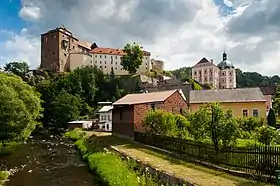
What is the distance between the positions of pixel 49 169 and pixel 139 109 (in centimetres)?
1434

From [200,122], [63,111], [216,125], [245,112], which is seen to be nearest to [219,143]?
[216,125]

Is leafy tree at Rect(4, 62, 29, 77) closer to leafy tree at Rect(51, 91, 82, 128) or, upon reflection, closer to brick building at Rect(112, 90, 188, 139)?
leafy tree at Rect(51, 91, 82, 128)

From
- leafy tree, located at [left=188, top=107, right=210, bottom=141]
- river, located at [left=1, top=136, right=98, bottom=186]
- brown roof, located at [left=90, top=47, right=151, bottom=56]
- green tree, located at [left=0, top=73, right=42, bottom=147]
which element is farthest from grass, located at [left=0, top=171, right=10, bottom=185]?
brown roof, located at [left=90, top=47, right=151, bottom=56]

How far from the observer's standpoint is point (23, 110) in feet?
105

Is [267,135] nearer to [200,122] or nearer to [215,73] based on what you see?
[200,122]

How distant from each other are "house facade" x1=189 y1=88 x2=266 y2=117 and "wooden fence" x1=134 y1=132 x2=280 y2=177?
2595cm

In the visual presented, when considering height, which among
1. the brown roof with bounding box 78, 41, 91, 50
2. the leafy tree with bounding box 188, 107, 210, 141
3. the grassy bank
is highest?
the brown roof with bounding box 78, 41, 91, 50

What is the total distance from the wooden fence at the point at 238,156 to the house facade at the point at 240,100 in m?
26.0

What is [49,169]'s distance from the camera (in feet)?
87.9

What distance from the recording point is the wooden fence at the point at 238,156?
50.4 ft

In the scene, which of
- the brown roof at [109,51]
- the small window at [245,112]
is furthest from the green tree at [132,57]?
the small window at [245,112]

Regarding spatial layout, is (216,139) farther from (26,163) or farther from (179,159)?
(26,163)

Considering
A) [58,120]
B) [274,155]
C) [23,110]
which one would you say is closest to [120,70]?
[58,120]

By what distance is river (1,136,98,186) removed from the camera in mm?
21875
